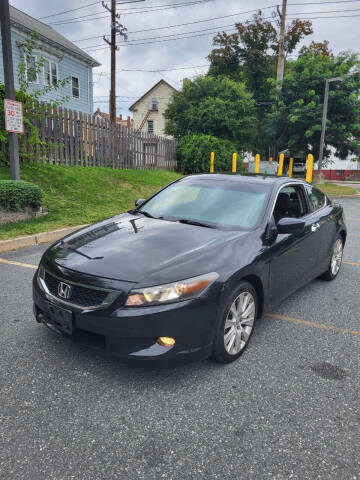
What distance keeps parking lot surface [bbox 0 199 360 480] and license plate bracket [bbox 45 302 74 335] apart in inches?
11.5

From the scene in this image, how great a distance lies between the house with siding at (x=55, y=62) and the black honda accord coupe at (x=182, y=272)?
64.8 ft

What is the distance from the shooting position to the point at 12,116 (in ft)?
24.3

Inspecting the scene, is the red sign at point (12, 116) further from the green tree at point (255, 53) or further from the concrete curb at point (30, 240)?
the green tree at point (255, 53)

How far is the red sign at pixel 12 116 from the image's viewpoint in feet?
23.8

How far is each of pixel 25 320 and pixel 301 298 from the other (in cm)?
308

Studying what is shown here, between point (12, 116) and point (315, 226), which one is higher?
point (12, 116)

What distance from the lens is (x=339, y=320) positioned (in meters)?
3.84

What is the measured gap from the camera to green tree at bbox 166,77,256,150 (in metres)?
20.9

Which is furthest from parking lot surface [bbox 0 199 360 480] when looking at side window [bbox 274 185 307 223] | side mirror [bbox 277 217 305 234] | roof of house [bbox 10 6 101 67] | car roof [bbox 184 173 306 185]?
roof of house [bbox 10 6 101 67]

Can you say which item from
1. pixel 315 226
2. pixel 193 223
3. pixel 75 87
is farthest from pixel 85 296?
pixel 75 87

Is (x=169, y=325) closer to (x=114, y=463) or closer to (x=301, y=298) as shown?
(x=114, y=463)

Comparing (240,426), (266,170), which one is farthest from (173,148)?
(240,426)

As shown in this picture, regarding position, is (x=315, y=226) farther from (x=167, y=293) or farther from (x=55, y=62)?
(x=55, y=62)

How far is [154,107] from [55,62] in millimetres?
27174
